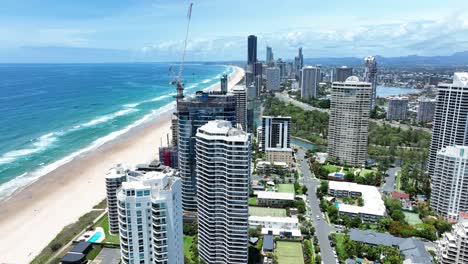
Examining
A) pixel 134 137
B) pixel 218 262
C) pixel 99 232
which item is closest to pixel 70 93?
pixel 134 137

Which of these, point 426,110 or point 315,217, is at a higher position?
point 426,110

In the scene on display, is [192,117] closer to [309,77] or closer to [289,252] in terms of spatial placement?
[289,252]

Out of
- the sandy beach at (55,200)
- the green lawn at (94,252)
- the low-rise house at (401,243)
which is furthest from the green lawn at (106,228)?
the low-rise house at (401,243)

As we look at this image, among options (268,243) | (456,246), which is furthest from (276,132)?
(456,246)

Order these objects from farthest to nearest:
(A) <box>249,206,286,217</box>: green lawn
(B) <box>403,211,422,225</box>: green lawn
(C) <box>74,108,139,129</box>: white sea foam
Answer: (C) <box>74,108,139,129</box>: white sea foam, (A) <box>249,206,286,217</box>: green lawn, (B) <box>403,211,422,225</box>: green lawn

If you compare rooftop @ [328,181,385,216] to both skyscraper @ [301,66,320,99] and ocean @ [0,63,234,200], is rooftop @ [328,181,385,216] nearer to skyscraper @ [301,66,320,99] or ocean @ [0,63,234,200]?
ocean @ [0,63,234,200]

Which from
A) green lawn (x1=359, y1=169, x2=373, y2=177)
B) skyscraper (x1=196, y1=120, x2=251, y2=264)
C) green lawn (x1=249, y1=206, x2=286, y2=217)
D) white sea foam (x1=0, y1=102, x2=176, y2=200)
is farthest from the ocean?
green lawn (x1=359, y1=169, x2=373, y2=177)
